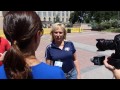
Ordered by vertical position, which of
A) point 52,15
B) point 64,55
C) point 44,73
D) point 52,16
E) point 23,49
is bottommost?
point 52,16

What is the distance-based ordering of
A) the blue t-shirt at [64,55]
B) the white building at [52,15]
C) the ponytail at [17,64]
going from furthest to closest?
the white building at [52,15], the blue t-shirt at [64,55], the ponytail at [17,64]

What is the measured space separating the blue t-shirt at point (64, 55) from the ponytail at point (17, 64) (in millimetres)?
1981

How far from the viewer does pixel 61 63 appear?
3426 millimetres

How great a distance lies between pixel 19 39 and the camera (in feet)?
4.70

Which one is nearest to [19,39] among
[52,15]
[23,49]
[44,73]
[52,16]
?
[23,49]

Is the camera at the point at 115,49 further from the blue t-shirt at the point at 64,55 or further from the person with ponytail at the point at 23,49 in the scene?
the blue t-shirt at the point at 64,55

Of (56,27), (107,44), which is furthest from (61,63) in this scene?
(107,44)

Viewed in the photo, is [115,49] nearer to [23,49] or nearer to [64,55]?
[23,49]

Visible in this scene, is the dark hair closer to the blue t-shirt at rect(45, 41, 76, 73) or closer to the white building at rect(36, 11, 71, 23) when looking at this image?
the blue t-shirt at rect(45, 41, 76, 73)

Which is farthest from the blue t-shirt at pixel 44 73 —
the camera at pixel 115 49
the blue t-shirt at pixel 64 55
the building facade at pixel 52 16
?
the building facade at pixel 52 16

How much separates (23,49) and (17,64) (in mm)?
82

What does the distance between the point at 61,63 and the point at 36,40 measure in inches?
77.0

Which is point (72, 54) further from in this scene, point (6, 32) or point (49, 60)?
point (6, 32)

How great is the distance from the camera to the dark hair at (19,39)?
142 cm
